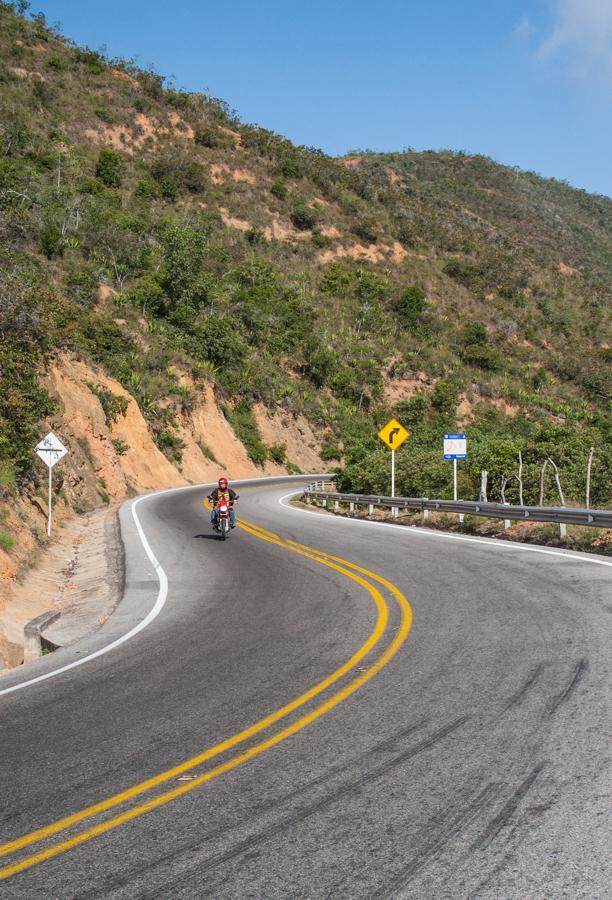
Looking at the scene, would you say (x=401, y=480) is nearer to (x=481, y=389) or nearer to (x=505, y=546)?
(x=505, y=546)

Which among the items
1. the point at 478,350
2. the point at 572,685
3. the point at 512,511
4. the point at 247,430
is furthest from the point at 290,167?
the point at 572,685

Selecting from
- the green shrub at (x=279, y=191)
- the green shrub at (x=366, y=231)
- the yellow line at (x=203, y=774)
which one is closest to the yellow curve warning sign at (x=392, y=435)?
the yellow line at (x=203, y=774)

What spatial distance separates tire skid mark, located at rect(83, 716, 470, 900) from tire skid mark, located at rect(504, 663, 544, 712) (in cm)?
111

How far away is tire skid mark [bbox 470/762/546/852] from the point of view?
4020 mm

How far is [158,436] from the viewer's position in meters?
53.1

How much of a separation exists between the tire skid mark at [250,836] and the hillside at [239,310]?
1477 cm

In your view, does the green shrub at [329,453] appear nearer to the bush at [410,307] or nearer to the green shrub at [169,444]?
the green shrub at [169,444]

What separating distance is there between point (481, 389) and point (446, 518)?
6002cm

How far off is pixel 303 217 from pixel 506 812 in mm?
95426

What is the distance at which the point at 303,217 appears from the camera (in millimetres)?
94750

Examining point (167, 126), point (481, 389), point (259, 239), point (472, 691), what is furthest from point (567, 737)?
point (167, 126)

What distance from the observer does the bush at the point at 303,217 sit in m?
94.5

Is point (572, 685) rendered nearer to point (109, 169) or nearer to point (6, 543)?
point (6, 543)

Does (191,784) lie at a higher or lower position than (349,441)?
lower
